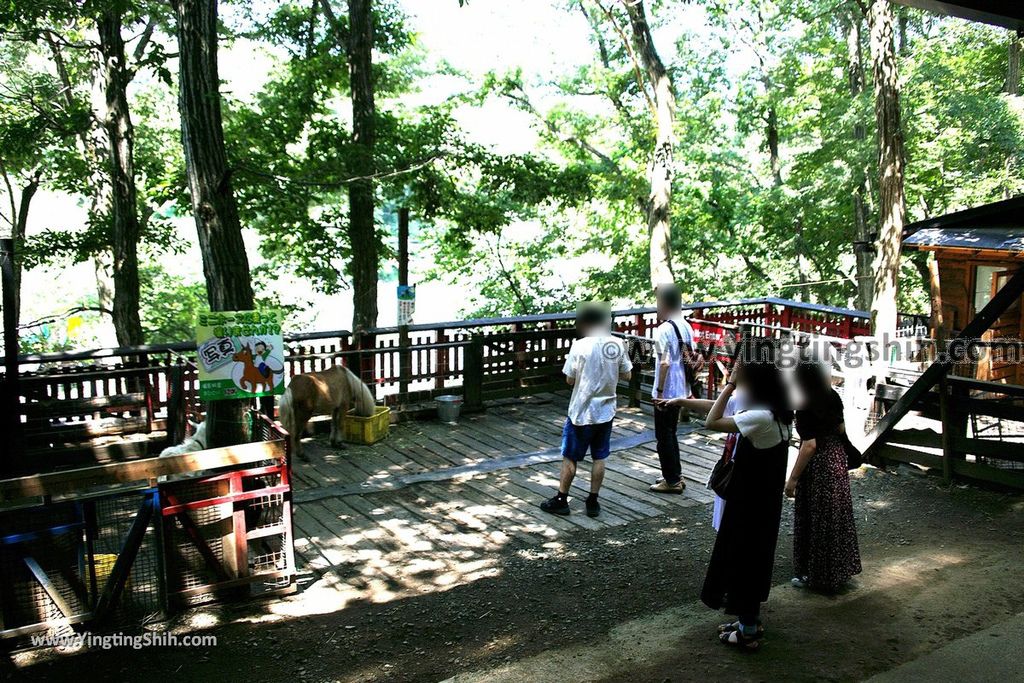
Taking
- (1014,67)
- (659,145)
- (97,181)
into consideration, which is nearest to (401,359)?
(659,145)

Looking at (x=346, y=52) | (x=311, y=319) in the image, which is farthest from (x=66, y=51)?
(x=311, y=319)

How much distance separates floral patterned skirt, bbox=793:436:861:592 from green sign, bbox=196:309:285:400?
3915 millimetres

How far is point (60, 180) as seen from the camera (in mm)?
16188

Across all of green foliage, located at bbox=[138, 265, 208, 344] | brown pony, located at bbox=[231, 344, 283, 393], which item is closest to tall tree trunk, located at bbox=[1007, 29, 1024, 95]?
brown pony, located at bbox=[231, 344, 283, 393]

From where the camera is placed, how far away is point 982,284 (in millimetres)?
12898

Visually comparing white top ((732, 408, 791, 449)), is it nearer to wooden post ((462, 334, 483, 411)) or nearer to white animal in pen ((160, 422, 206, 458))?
white animal in pen ((160, 422, 206, 458))

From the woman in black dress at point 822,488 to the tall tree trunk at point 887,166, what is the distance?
25.7 feet

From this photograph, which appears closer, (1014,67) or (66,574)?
(66,574)

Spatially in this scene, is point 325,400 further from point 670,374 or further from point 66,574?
point 66,574

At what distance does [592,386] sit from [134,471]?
352 cm

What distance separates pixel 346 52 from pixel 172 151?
732cm

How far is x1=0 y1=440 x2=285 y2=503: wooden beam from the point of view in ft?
15.6

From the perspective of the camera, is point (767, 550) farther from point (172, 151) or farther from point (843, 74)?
point (843, 74)

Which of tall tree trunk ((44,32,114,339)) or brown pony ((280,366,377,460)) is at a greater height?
tall tree trunk ((44,32,114,339))
